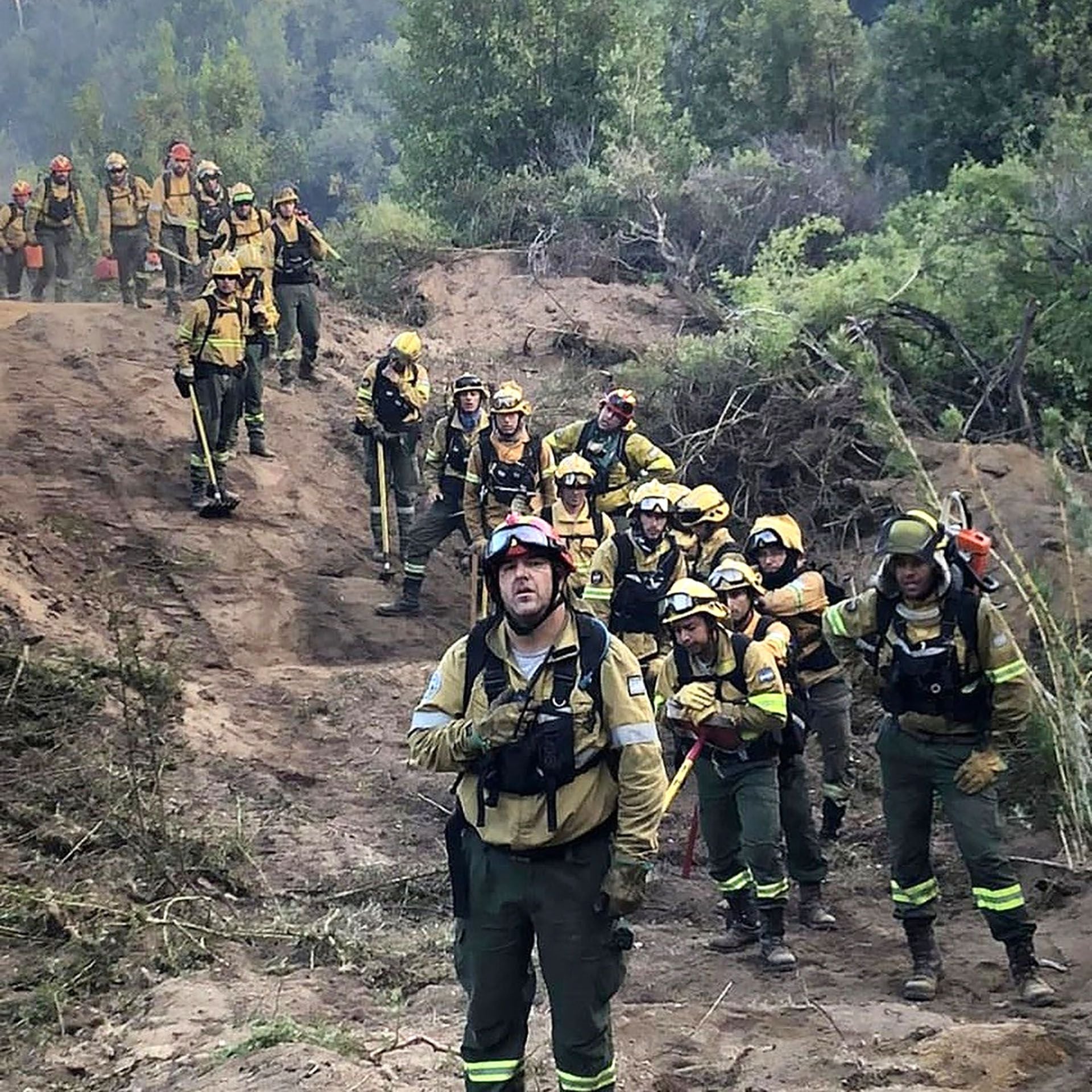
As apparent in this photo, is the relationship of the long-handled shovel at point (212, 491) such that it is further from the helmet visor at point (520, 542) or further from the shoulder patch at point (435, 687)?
the helmet visor at point (520, 542)

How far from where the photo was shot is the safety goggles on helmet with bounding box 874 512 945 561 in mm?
6055

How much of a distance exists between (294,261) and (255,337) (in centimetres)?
207

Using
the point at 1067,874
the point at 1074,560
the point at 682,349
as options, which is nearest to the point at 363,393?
the point at 682,349

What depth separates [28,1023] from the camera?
623 cm

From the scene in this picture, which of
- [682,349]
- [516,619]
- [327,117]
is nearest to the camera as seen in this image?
[516,619]

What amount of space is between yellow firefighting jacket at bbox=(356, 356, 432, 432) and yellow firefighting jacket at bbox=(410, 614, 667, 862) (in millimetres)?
8154

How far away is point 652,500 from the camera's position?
9055 millimetres

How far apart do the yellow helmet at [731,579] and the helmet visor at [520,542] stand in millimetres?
2810

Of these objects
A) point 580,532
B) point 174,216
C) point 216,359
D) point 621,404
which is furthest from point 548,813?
point 174,216

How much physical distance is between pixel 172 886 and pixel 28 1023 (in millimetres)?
1268

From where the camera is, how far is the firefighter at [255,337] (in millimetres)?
13500

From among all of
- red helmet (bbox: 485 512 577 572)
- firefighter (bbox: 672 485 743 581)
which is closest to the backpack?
red helmet (bbox: 485 512 577 572)

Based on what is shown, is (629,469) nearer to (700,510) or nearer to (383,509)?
(700,510)

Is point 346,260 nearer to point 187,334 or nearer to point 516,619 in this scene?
point 187,334
